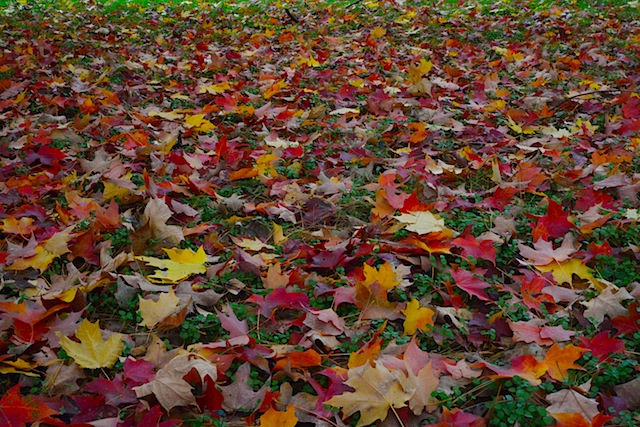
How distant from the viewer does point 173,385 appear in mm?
1531

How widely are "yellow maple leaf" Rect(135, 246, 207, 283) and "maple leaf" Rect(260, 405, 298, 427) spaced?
767 millimetres

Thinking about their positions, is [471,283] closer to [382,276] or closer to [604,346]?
[382,276]

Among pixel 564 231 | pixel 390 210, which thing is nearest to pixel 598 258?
pixel 564 231

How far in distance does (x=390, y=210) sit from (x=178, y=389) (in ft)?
4.21

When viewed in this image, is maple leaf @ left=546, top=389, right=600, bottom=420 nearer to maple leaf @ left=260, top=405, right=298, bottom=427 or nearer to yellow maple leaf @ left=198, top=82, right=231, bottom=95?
maple leaf @ left=260, top=405, right=298, bottom=427

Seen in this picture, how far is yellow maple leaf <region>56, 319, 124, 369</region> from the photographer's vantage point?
166 centimetres

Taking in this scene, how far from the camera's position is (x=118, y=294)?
1963 mm

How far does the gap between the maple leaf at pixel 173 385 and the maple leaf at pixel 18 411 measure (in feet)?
0.76

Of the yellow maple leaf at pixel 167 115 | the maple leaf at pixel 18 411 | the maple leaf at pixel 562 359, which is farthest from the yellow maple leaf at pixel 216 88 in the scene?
the maple leaf at pixel 562 359

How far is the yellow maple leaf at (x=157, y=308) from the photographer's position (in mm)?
1854

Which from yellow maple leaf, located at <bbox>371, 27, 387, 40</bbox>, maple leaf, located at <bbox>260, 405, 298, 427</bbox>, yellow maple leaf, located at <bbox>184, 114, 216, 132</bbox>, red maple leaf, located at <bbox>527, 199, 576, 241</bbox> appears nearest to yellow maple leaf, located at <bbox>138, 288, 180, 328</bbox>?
maple leaf, located at <bbox>260, 405, 298, 427</bbox>

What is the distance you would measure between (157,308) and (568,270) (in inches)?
58.5

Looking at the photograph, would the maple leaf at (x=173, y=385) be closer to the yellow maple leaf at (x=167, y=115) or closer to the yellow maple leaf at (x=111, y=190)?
the yellow maple leaf at (x=111, y=190)

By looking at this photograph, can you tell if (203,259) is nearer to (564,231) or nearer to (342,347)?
(342,347)
